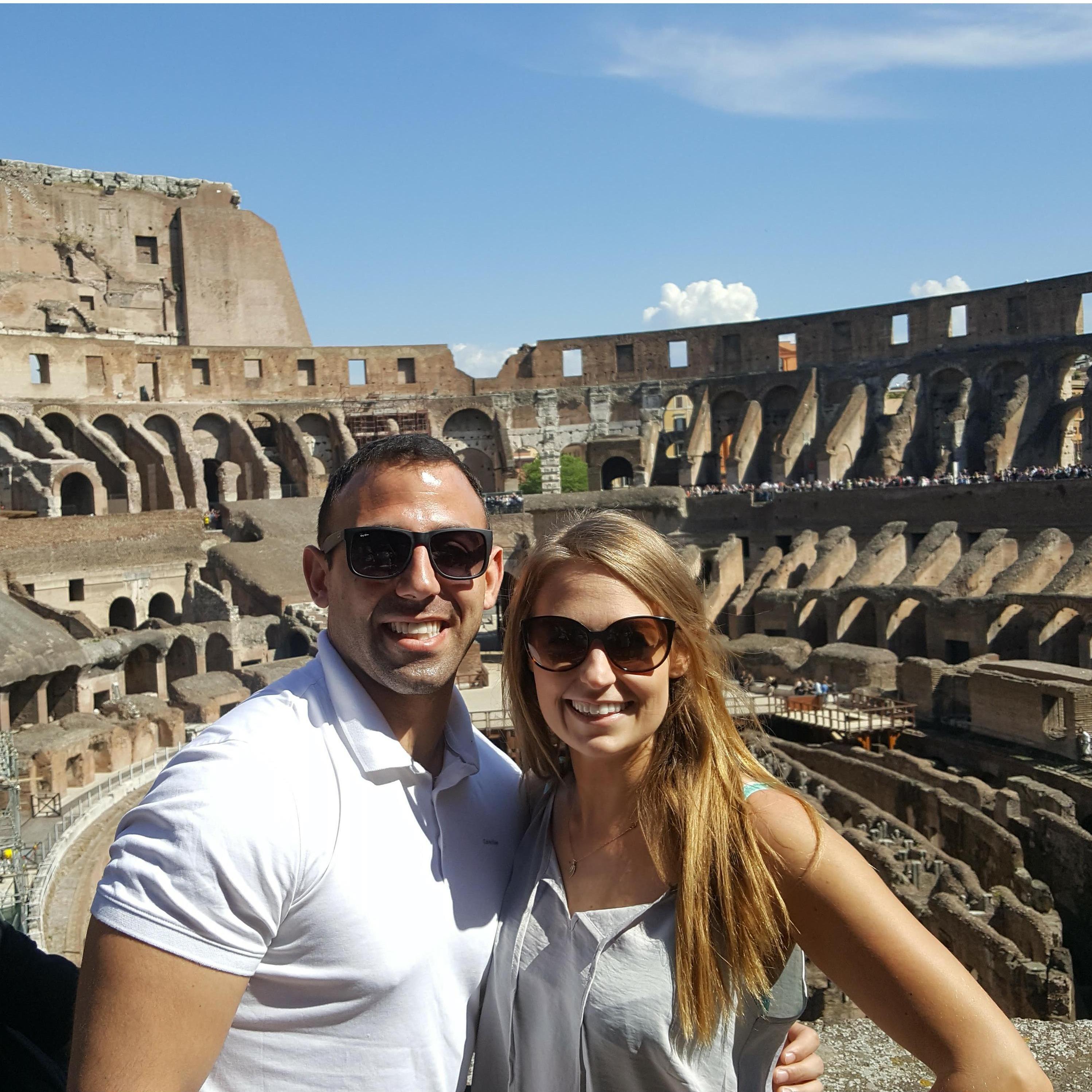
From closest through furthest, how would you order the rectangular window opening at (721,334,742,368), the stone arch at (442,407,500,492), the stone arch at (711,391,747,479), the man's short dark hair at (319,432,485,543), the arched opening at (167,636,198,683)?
the man's short dark hair at (319,432,485,543) → the arched opening at (167,636,198,683) → the stone arch at (711,391,747,479) → the rectangular window opening at (721,334,742,368) → the stone arch at (442,407,500,492)

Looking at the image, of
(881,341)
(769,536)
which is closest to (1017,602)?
(769,536)

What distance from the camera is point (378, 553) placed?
8.98 ft

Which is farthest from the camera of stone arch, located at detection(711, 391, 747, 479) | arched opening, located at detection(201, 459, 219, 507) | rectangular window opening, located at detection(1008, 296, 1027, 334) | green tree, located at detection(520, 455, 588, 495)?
green tree, located at detection(520, 455, 588, 495)

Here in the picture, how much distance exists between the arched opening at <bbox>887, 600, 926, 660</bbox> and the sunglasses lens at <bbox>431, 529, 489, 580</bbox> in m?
23.9

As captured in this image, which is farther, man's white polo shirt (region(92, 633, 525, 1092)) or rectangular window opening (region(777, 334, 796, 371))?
rectangular window opening (region(777, 334, 796, 371))

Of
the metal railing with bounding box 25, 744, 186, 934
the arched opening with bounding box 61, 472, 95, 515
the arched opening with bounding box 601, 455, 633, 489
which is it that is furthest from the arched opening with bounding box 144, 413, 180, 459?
the metal railing with bounding box 25, 744, 186, 934

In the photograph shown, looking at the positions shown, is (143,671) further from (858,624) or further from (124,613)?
(858,624)

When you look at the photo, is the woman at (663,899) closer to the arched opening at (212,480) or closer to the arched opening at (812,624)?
the arched opening at (812,624)

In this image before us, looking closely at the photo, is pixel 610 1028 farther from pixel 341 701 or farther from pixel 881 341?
pixel 881 341

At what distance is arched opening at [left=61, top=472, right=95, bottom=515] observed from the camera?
33.3 meters

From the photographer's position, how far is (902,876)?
40.7 ft

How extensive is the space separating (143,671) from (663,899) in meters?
24.3

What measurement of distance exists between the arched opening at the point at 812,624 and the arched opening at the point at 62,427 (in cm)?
2278

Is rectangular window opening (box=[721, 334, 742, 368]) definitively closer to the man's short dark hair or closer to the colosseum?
the colosseum
